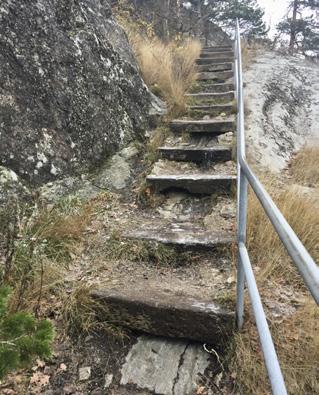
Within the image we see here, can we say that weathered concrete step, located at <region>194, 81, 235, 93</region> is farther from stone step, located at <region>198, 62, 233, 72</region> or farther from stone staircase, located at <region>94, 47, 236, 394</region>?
stone step, located at <region>198, 62, 233, 72</region>

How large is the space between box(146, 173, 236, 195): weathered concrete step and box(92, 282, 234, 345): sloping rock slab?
148 centimetres

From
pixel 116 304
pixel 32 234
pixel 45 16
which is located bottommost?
pixel 116 304

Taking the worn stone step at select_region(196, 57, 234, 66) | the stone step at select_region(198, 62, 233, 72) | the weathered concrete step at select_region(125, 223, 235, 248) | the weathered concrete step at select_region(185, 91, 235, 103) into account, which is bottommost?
the weathered concrete step at select_region(125, 223, 235, 248)

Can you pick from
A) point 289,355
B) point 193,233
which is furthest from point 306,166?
point 289,355

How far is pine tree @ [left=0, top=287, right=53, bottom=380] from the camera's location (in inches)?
57.7

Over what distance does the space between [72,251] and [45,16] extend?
257 cm

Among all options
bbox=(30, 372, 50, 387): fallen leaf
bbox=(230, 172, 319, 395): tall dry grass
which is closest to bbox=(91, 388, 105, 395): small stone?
bbox=(30, 372, 50, 387): fallen leaf

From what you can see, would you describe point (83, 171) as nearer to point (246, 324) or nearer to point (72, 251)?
point (72, 251)

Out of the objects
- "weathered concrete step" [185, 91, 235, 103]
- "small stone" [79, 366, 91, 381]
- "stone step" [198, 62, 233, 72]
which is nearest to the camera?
"small stone" [79, 366, 91, 381]

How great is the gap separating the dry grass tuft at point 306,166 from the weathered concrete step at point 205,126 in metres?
0.97

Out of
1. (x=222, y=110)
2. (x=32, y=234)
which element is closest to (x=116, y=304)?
(x=32, y=234)

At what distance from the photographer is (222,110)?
5.75 metres

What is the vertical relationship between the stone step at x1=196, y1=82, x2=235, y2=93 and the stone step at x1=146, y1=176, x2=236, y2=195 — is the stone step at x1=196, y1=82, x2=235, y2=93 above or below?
above

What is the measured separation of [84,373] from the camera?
2406 millimetres
